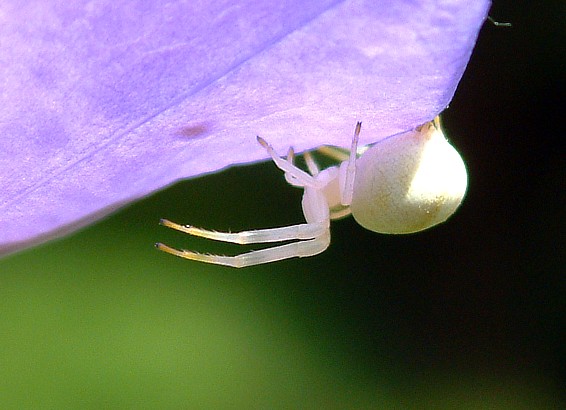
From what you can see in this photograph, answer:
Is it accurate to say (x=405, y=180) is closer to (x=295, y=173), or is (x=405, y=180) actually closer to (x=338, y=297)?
(x=295, y=173)

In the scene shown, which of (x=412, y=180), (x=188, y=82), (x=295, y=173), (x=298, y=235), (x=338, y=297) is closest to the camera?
(x=188, y=82)

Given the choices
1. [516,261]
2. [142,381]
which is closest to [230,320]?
[142,381]

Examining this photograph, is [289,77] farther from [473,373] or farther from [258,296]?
[473,373]

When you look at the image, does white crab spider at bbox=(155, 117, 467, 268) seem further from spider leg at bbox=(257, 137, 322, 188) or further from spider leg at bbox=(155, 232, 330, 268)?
spider leg at bbox=(155, 232, 330, 268)

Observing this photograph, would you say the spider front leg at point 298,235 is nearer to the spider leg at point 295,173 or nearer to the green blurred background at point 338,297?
the spider leg at point 295,173

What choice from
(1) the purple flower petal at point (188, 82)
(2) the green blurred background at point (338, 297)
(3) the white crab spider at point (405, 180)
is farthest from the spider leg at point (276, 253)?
(2) the green blurred background at point (338, 297)

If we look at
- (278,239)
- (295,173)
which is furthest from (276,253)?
(295,173)

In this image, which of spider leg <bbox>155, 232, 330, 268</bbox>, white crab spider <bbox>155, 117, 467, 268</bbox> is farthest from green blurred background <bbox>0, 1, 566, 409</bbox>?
white crab spider <bbox>155, 117, 467, 268</bbox>
